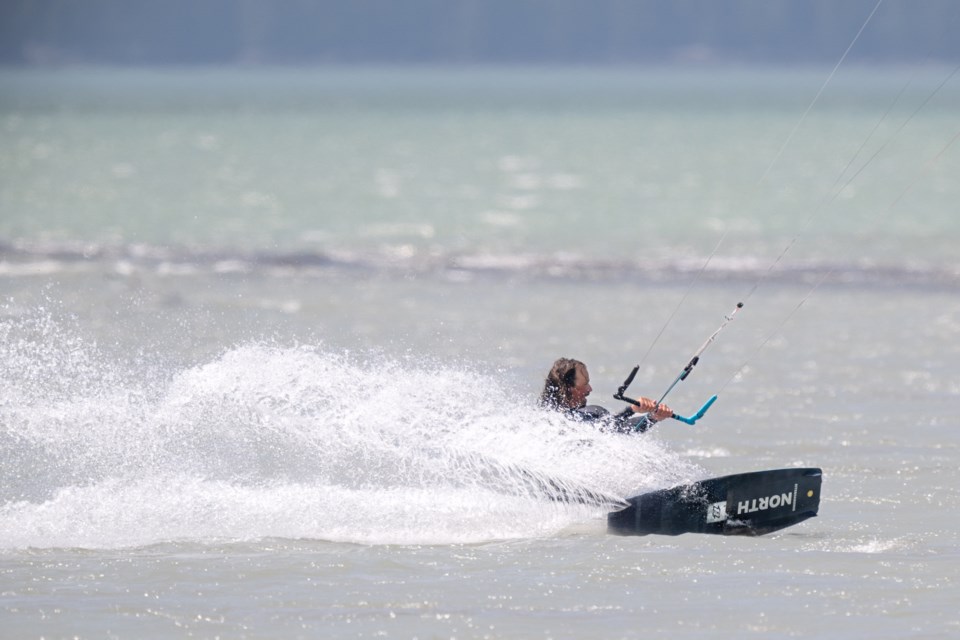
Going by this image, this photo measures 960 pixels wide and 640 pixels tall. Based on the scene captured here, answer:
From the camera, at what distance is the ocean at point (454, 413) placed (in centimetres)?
888

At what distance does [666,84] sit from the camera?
17875 centimetres

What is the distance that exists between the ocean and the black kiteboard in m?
0.16

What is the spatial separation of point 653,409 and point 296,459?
276 centimetres

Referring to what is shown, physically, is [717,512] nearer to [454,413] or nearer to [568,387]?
[568,387]

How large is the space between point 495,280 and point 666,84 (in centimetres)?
15747

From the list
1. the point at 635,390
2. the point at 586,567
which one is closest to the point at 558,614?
the point at 586,567

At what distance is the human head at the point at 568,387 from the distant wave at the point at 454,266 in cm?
1309

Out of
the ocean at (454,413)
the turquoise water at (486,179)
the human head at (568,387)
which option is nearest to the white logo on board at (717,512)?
the ocean at (454,413)

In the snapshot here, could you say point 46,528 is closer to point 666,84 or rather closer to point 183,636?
point 183,636

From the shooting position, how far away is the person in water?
11016mm

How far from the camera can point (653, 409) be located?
35.9 feet

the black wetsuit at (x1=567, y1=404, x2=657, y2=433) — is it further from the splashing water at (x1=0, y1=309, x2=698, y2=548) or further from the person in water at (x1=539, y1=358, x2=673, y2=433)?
the splashing water at (x1=0, y1=309, x2=698, y2=548)

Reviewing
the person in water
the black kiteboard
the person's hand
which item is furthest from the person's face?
the black kiteboard

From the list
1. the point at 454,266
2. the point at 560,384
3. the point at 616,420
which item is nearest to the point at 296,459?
the point at 560,384
